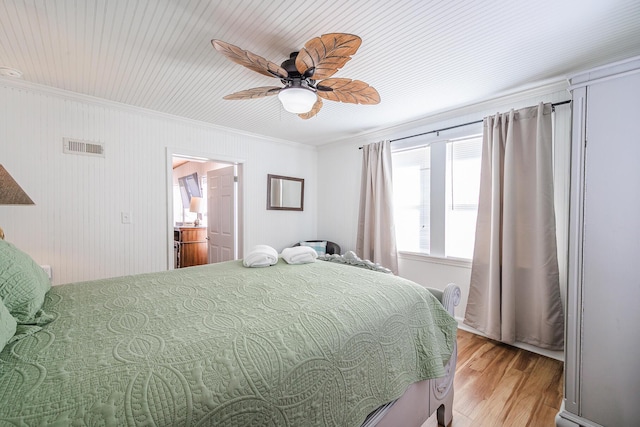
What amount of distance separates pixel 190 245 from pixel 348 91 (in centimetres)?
386

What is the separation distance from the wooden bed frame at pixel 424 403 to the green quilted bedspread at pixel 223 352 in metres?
0.10

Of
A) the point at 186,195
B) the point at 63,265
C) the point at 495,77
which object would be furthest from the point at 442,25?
the point at 186,195

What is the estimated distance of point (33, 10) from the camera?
4.70 feet

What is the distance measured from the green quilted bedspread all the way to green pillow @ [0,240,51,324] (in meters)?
0.08

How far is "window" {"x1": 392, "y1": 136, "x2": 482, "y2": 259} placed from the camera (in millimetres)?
2871

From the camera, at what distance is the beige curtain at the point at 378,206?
135 inches

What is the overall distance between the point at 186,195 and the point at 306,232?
324cm

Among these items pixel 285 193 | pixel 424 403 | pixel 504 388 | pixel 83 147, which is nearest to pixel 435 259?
pixel 504 388

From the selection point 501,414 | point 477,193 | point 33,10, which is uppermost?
point 33,10

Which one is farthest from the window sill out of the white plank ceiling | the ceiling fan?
the ceiling fan

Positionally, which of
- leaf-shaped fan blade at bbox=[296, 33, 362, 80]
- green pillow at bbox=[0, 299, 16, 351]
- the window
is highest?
leaf-shaped fan blade at bbox=[296, 33, 362, 80]

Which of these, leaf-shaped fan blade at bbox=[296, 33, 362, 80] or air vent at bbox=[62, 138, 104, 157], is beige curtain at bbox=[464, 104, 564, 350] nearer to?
leaf-shaped fan blade at bbox=[296, 33, 362, 80]

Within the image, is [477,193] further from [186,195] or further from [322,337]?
[186,195]

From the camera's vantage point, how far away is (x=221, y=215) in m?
4.09
